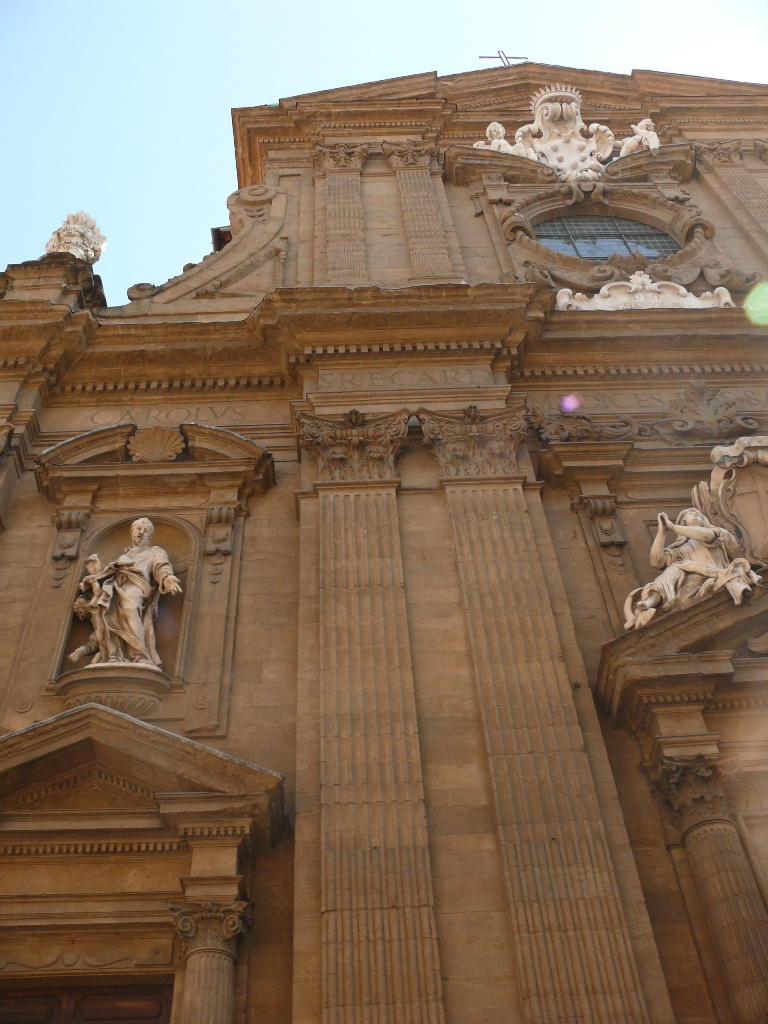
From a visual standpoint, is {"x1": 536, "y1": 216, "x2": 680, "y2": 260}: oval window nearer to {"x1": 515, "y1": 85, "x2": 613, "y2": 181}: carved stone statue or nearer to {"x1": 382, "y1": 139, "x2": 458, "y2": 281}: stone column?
{"x1": 515, "y1": 85, "x2": 613, "y2": 181}: carved stone statue

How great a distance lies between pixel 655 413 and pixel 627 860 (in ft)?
22.2

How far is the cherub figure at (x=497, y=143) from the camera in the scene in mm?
19250

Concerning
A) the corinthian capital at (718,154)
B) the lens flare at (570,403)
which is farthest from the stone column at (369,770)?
the corinthian capital at (718,154)

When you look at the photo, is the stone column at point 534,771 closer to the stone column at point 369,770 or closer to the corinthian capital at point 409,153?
the stone column at point 369,770

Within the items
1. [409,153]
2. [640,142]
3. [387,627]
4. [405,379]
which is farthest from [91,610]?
[640,142]

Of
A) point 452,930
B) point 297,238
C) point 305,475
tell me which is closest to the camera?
point 452,930

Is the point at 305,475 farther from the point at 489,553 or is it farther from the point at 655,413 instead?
the point at 655,413

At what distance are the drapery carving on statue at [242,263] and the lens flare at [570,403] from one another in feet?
16.1

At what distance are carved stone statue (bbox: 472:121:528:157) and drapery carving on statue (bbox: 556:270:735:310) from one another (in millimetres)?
5158

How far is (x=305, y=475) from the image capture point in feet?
39.1

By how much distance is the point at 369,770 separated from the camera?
862 cm

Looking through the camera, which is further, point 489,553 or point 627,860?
point 489,553

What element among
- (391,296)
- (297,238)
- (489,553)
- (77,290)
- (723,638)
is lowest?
(723,638)

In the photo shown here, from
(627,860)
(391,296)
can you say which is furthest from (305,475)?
(627,860)
